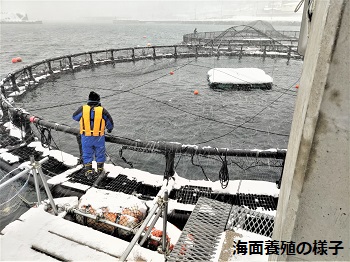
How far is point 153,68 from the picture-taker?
86.4 ft

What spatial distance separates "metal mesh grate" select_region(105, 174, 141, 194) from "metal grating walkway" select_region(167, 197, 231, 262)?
3.06m

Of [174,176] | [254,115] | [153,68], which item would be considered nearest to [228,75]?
[254,115]

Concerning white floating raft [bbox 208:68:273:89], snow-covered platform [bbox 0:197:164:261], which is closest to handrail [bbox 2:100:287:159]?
snow-covered platform [bbox 0:197:164:261]

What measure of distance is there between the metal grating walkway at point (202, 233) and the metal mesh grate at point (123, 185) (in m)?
3.06

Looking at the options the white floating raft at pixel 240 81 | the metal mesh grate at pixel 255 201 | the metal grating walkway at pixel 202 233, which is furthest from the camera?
the white floating raft at pixel 240 81

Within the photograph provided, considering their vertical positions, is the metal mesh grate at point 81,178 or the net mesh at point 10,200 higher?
the metal mesh grate at point 81,178

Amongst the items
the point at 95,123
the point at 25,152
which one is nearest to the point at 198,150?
the point at 95,123

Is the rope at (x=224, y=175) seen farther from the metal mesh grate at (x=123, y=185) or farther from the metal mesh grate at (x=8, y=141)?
the metal mesh grate at (x=8, y=141)

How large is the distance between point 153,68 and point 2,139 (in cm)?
1804

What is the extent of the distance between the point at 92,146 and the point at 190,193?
115 inches

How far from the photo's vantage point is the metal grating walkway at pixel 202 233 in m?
3.25

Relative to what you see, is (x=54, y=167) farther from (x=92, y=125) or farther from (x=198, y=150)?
(x=198, y=150)

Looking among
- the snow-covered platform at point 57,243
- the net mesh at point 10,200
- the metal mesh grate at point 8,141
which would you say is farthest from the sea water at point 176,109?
the snow-covered platform at point 57,243

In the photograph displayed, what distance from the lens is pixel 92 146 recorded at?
270 inches
